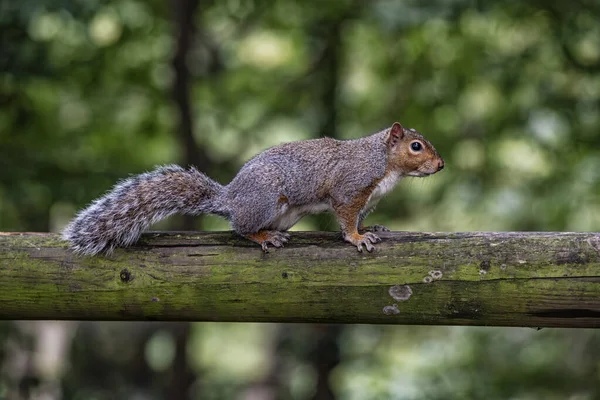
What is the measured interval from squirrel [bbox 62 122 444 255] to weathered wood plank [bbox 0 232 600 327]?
9 centimetres

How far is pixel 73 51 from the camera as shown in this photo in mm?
5133

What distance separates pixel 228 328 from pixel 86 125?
3777 mm

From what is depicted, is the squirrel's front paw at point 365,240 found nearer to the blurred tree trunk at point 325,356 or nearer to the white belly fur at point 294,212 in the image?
the white belly fur at point 294,212

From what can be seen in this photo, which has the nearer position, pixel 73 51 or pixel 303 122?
pixel 73 51

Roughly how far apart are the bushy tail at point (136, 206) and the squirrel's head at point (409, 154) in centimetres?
77

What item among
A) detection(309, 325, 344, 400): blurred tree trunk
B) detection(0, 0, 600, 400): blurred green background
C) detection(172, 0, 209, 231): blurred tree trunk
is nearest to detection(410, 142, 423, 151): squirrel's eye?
detection(0, 0, 600, 400): blurred green background

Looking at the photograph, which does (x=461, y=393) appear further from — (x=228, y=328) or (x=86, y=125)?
(x=228, y=328)

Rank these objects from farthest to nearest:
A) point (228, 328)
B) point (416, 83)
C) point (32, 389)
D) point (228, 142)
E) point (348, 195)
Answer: point (228, 328) < point (228, 142) < point (416, 83) < point (32, 389) < point (348, 195)

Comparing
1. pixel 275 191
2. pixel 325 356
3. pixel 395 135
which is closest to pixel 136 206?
pixel 275 191

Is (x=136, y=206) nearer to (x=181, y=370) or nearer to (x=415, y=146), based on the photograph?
(x=415, y=146)

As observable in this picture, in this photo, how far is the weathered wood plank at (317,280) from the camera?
2.18 metres

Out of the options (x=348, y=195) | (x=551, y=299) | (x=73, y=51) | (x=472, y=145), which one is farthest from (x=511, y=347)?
(x=73, y=51)

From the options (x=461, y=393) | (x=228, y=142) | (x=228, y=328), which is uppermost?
(x=228, y=142)

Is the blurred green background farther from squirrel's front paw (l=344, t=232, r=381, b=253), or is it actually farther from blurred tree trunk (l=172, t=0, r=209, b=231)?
squirrel's front paw (l=344, t=232, r=381, b=253)
